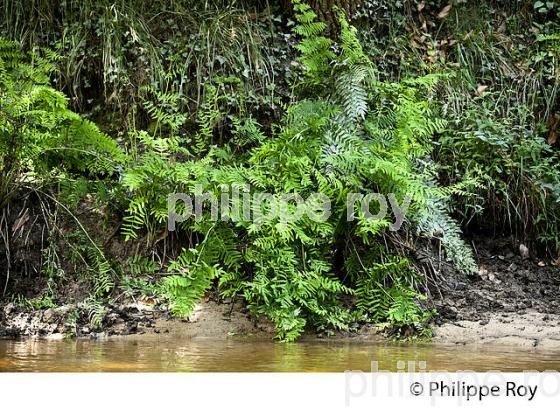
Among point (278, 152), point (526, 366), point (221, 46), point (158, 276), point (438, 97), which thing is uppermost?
point (221, 46)

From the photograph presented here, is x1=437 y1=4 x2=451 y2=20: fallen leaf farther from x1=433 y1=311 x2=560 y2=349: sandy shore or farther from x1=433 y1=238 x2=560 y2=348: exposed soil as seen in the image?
x1=433 y1=311 x2=560 y2=349: sandy shore

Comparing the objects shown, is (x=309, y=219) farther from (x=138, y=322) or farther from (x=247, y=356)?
(x=138, y=322)

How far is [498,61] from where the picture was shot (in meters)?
7.04

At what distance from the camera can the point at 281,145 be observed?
504 cm

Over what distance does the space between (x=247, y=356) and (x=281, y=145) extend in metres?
1.67

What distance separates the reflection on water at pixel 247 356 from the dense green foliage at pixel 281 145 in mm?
331

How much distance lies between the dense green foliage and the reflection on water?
0.33m

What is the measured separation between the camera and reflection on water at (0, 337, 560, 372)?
3543 millimetres

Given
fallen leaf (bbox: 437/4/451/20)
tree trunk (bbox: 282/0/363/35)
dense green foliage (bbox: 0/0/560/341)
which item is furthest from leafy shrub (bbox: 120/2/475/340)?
fallen leaf (bbox: 437/4/451/20)

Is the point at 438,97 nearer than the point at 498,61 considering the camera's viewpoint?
Yes

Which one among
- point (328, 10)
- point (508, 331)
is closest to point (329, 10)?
point (328, 10)

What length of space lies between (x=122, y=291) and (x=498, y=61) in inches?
167

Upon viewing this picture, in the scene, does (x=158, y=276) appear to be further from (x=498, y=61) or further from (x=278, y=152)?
(x=498, y=61)
